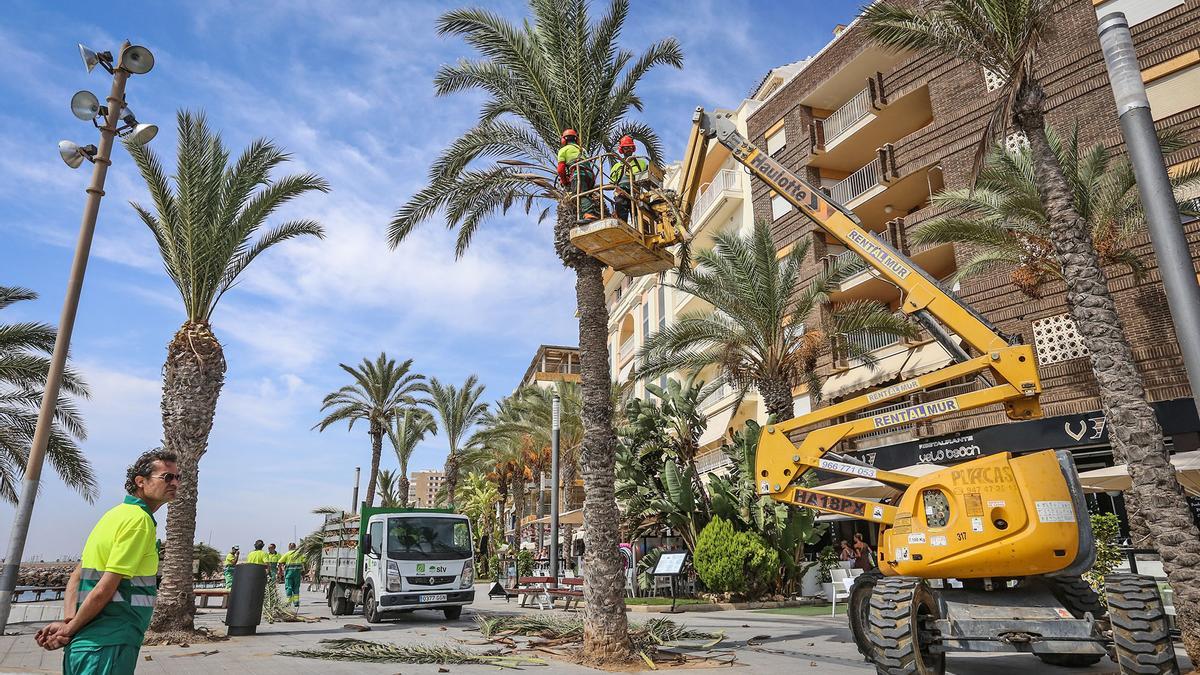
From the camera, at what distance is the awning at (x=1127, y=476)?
1344cm

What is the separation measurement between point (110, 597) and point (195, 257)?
37.2 ft

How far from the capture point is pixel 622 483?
72.3ft

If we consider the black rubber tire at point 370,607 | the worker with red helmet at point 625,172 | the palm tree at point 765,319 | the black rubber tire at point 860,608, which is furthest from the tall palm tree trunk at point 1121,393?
the black rubber tire at point 370,607

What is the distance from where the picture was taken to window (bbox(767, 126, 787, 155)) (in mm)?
29484

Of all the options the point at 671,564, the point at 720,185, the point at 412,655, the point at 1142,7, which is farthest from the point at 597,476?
the point at 720,185

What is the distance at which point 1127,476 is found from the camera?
44.4ft

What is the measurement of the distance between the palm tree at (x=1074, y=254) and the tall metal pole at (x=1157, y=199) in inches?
213

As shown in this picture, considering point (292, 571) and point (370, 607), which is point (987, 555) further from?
point (292, 571)

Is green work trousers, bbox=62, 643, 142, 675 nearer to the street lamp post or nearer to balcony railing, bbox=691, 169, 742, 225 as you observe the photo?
the street lamp post

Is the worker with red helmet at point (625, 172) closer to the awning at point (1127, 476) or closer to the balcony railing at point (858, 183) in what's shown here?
the awning at point (1127, 476)

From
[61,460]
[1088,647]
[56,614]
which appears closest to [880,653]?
[1088,647]

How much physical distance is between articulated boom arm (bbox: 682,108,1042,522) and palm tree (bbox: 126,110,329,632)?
949 cm

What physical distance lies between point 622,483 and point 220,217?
13198 millimetres

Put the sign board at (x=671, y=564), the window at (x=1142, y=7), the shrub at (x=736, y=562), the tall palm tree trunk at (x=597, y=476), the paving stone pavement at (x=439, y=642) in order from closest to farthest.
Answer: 1. the paving stone pavement at (x=439, y=642)
2. the tall palm tree trunk at (x=597, y=476)
3. the shrub at (x=736, y=562)
4. the window at (x=1142, y=7)
5. the sign board at (x=671, y=564)
